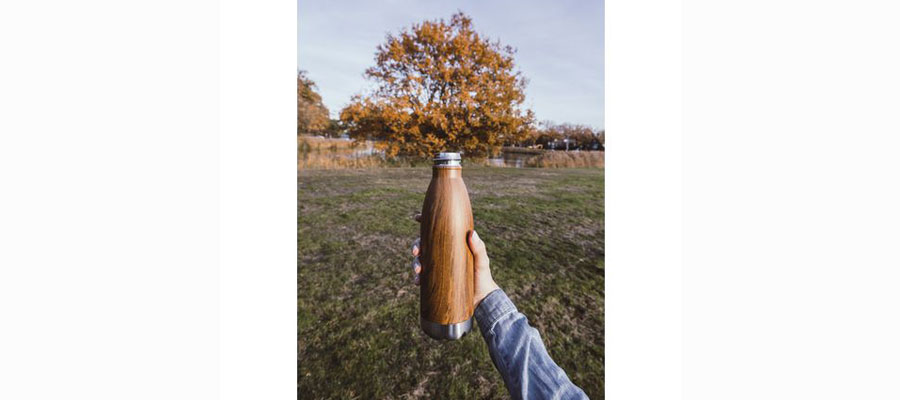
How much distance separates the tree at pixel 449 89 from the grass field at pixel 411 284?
41 centimetres

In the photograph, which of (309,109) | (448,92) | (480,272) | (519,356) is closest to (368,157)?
(309,109)

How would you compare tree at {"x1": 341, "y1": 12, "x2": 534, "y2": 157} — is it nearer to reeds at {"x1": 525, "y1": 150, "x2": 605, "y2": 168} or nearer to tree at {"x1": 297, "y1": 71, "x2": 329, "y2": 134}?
tree at {"x1": 297, "y1": 71, "x2": 329, "y2": 134}

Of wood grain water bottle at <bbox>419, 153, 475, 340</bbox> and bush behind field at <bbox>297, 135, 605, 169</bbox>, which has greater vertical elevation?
bush behind field at <bbox>297, 135, 605, 169</bbox>

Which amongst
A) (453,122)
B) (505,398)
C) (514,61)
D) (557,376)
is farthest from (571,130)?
(557,376)

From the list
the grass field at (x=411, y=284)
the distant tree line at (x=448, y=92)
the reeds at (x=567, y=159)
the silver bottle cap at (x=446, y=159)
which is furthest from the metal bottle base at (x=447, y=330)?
the reeds at (x=567, y=159)

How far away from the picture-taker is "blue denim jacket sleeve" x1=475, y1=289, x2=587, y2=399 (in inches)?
18.3

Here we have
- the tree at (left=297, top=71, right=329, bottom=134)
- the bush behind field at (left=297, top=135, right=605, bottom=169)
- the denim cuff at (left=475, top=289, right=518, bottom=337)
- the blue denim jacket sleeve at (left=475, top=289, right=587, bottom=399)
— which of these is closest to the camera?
the blue denim jacket sleeve at (left=475, top=289, right=587, bottom=399)

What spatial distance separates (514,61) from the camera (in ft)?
4.08

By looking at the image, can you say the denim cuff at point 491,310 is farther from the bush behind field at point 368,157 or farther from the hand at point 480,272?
the bush behind field at point 368,157

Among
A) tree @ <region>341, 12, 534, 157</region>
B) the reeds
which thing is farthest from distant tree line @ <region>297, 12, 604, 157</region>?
the reeds

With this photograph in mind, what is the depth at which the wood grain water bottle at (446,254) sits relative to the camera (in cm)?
53

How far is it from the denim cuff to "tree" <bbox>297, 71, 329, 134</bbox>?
1069mm
